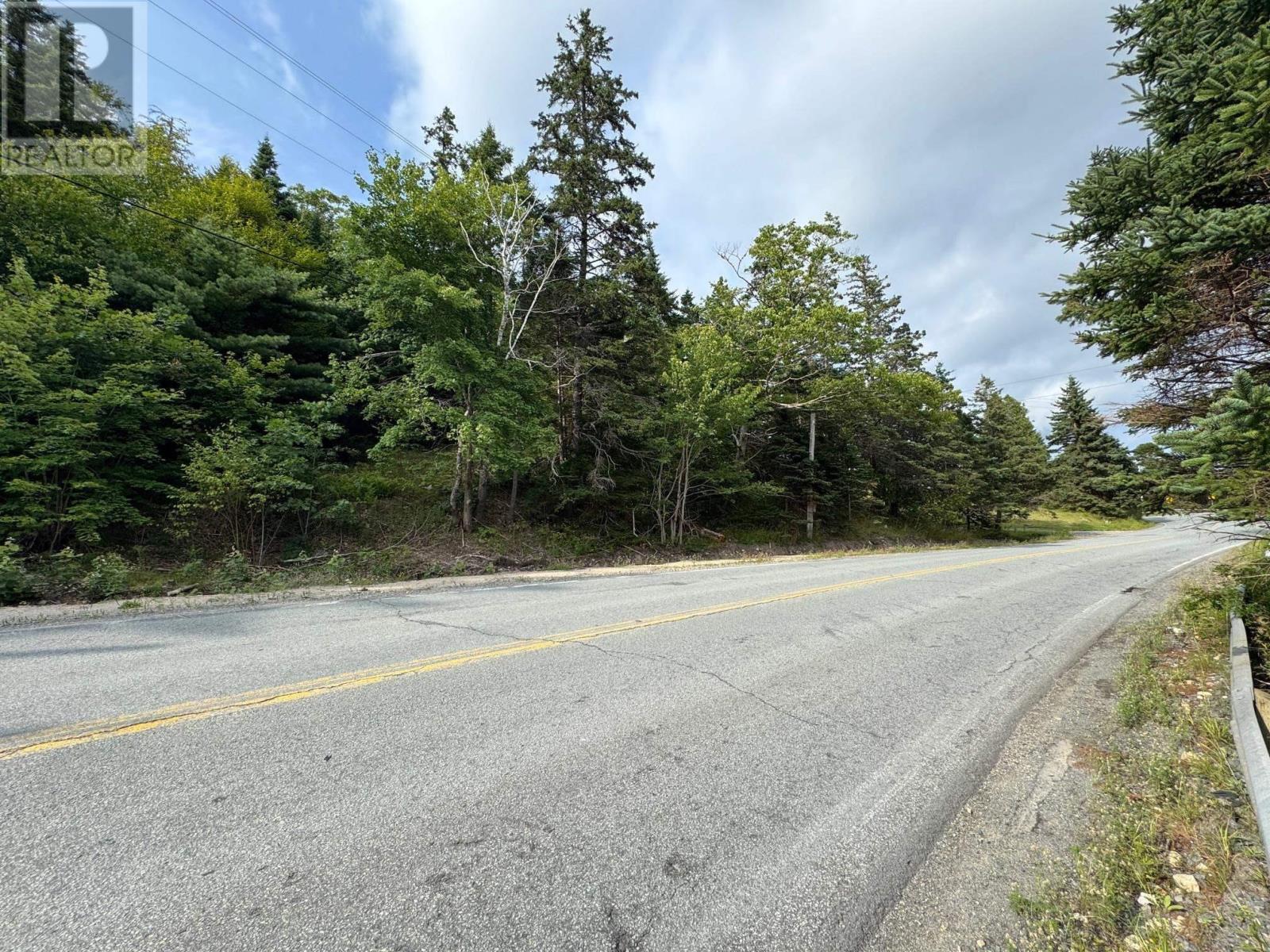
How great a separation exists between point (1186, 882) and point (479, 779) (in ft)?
10.6

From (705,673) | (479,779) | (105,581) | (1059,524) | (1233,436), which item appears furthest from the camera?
(1059,524)

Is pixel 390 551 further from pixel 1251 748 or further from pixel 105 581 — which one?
pixel 1251 748

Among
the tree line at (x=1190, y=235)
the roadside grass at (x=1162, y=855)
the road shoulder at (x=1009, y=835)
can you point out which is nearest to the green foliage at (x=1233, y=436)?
the tree line at (x=1190, y=235)

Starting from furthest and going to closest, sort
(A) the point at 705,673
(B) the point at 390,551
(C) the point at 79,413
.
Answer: (B) the point at 390,551 < (C) the point at 79,413 < (A) the point at 705,673

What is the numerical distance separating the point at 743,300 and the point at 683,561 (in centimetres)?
1301

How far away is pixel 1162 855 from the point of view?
2.28 m

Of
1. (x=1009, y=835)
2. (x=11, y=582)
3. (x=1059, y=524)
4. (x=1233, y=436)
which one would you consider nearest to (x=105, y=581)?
(x=11, y=582)

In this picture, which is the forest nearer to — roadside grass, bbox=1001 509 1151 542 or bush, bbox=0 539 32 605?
bush, bbox=0 539 32 605

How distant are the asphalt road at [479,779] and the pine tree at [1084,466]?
48.1 m

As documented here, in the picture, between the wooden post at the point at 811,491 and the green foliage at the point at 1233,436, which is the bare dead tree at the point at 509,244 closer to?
the green foliage at the point at 1233,436

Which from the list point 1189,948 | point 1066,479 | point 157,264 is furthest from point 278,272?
point 1066,479

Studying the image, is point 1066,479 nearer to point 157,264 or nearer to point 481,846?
point 481,846

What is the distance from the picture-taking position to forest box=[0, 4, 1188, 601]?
8.24m

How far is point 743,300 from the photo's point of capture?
21.5 m
